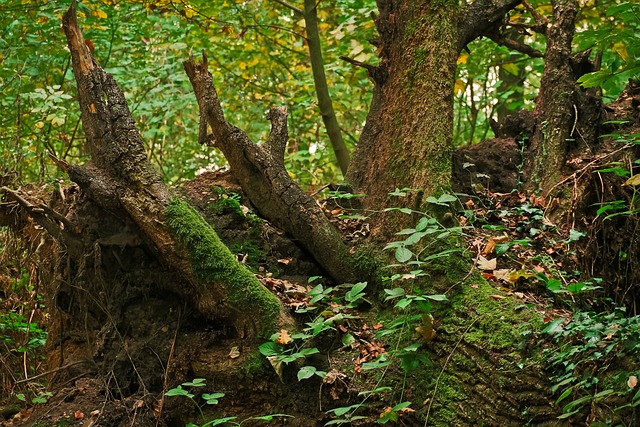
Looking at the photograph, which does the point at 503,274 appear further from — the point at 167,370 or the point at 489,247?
the point at 167,370

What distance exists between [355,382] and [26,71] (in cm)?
562

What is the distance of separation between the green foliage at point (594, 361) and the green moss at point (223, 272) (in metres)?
1.58

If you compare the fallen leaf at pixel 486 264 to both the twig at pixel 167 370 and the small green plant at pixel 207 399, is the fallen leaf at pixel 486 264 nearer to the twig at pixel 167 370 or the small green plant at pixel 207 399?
the small green plant at pixel 207 399

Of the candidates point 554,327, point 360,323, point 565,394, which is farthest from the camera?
point 360,323

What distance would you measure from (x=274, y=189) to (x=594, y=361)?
226 centimetres

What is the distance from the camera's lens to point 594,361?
314 cm

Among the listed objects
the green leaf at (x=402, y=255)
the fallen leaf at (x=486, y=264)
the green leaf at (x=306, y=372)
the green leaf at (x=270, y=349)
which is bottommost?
the green leaf at (x=306, y=372)

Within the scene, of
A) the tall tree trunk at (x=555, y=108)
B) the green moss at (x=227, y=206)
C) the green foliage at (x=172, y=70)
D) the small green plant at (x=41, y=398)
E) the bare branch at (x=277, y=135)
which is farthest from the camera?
the green foliage at (x=172, y=70)

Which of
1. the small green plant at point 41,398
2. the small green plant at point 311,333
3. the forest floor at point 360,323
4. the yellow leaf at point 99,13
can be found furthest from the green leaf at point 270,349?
the yellow leaf at point 99,13

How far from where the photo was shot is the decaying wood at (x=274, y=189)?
14.2 ft

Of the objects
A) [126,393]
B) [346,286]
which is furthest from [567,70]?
[126,393]

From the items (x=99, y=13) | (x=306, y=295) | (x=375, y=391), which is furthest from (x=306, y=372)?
(x=99, y=13)

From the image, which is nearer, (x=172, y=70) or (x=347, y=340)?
(x=347, y=340)

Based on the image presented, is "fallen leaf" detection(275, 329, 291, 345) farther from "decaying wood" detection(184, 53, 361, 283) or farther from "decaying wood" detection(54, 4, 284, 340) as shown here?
"decaying wood" detection(184, 53, 361, 283)
